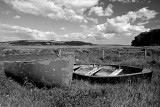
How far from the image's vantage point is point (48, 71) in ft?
14.2

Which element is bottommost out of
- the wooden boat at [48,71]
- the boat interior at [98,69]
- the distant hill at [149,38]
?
the boat interior at [98,69]

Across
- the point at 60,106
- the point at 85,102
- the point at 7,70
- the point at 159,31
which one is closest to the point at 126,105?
the point at 85,102

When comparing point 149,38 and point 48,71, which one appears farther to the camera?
point 149,38

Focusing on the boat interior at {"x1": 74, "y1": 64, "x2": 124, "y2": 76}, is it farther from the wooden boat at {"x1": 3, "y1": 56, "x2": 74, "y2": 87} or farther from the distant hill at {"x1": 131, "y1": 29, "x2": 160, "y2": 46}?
the distant hill at {"x1": 131, "y1": 29, "x2": 160, "y2": 46}

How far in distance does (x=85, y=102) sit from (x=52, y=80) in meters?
1.50

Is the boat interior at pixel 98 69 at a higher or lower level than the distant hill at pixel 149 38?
lower

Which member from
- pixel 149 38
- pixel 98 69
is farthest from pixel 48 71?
pixel 149 38

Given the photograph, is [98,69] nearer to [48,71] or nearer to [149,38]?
[48,71]

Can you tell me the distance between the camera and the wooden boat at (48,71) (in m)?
4.33

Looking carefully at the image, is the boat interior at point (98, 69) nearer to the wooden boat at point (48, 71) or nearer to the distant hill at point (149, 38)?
the wooden boat at point (48, 71)

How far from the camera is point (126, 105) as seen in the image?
10.6 feet

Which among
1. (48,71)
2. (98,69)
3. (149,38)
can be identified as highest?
(149,38)

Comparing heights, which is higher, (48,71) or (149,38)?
(149,38)

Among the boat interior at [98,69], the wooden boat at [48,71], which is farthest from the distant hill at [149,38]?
the wooden boat at [48,71]
